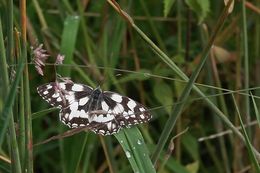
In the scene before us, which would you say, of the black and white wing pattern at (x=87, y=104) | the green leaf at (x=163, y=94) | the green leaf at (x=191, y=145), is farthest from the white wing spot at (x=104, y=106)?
the green leaf at (x=191, y=145)

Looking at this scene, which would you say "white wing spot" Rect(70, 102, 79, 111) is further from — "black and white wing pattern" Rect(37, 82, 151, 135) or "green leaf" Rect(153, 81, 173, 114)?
"green leaf" Rect(153, 81, 173, 114)

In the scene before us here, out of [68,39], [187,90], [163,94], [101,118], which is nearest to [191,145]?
[163,94]

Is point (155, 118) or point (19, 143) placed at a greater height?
point (19, 143)

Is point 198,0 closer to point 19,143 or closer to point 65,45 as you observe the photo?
point 65,45

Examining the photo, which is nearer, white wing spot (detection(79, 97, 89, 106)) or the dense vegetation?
white wing spot (detection(79, 97, 89, 106))

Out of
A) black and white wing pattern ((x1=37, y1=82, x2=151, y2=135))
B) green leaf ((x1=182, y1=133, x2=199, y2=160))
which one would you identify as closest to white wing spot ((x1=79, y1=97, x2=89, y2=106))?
black and white wing pattern ((x1=37, y1=82, x2=151, y2=135))

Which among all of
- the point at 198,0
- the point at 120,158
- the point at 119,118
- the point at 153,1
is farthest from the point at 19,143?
the point at 153,1

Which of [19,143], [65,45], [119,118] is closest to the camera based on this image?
[19,143]

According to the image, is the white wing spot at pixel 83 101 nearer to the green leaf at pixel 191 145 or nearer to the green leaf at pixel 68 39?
the green leaf at pixel 68 39
